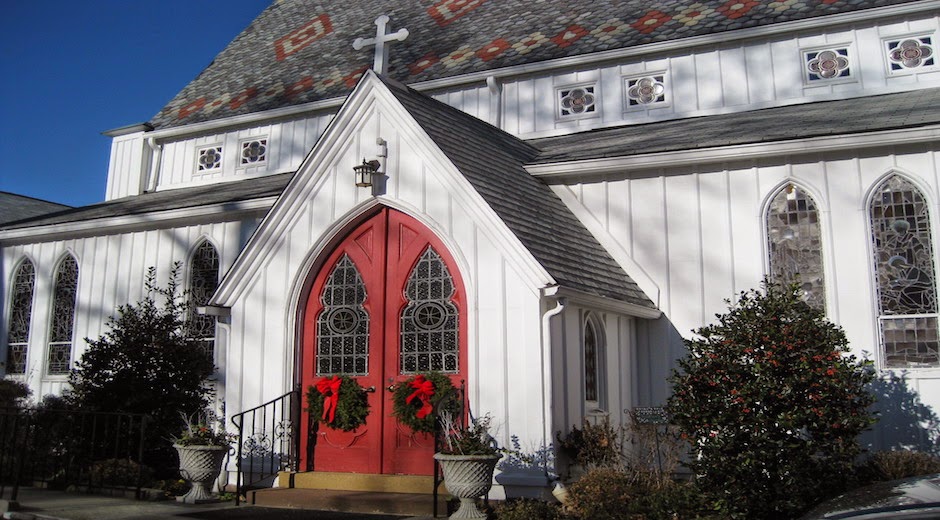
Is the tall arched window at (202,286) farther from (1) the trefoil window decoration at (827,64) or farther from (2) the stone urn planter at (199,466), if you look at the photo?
(1) the trefoil window decoration at (827,64)

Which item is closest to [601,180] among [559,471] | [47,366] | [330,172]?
[330,172]

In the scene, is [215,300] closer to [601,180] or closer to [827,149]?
[601,180]

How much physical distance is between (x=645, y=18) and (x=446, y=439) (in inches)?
382

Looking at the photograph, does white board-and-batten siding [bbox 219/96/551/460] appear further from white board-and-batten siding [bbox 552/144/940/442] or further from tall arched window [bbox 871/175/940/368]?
tall arched window [bbox 871/175/940/368]

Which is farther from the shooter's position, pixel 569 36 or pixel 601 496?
pixel 569 36

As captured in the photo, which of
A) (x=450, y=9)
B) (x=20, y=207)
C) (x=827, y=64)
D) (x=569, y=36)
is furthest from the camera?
(x=20, y=207)

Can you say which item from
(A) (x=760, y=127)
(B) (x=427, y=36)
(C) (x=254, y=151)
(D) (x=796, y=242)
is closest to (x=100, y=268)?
(C) (x=254, y=151)

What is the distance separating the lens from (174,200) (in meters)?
16.2

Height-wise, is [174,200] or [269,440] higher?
[174,200]

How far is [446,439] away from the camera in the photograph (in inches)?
355

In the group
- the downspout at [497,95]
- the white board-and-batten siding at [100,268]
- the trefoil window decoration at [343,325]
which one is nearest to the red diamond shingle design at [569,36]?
the downspout at [497,95]

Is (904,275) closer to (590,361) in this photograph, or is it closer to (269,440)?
(590,361)

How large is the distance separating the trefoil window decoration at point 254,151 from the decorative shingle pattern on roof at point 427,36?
734 mm

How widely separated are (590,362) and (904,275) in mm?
3849
